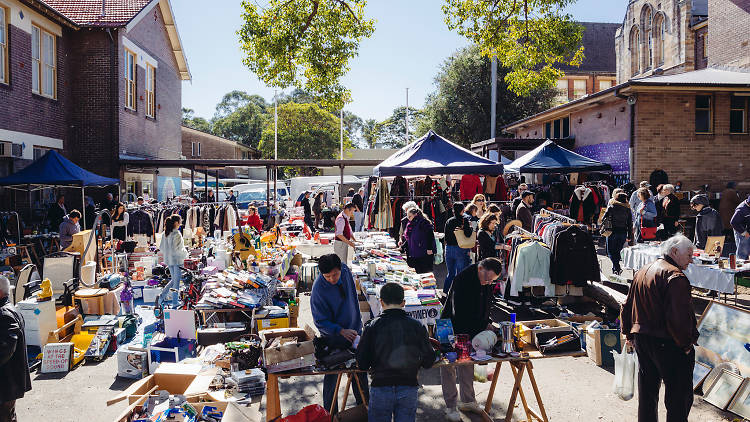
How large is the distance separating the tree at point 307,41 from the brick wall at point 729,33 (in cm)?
1931

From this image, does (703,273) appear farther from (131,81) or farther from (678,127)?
(131,81)

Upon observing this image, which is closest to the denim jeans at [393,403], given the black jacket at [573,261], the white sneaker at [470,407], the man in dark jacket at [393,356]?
the man in dark jacket at [393,356]

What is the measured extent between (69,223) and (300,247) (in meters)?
5.65

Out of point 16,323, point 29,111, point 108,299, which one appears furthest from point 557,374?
point 29,111

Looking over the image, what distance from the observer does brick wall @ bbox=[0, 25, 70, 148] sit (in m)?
15.2

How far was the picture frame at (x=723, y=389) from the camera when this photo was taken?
552cm

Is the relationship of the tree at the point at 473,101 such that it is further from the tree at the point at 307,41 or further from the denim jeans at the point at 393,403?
the denim jeans at the point at 393,403

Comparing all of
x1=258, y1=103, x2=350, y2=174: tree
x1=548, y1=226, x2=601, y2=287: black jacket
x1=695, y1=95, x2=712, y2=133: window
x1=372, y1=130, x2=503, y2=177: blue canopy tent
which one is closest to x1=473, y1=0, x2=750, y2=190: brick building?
x1=695, y1=95, x2=712, y2=133: window

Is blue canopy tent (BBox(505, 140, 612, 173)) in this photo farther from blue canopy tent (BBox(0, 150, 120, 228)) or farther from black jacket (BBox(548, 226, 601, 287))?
blue canopy tent (BBox(0, 150, 120, 228))

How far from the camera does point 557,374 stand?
6676mm

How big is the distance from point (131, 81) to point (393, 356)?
20750mm

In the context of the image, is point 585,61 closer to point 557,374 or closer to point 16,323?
point 557,374

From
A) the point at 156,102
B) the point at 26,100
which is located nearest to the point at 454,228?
the point at 26,100

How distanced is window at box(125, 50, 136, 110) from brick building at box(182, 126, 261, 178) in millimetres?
15296
